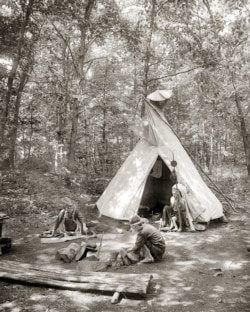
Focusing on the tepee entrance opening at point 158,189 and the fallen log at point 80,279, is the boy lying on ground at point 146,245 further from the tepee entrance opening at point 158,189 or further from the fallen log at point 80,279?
the tepee entrance opening at point 158,189

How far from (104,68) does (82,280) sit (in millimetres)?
17247

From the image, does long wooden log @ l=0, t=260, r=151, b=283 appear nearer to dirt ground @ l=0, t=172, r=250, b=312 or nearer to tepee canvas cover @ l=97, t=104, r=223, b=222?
dirt ground @ l=0, t=172, r=250, b=312

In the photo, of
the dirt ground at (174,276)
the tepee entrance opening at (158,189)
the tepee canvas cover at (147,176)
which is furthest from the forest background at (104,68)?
the dirt ground at (174,276)

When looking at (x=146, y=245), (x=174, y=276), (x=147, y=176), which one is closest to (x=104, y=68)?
(x=147, y=176)

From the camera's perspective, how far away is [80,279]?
5.27 m

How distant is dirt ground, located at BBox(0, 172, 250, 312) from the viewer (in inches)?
181

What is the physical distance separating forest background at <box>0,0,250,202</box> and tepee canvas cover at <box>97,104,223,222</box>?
0.89 meters

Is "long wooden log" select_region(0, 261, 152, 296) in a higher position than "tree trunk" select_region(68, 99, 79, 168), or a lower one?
lower

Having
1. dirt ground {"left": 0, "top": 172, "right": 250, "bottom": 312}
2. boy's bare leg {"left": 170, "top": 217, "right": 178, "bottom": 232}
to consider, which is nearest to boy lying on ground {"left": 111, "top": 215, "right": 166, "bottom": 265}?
dirt ground {"left": 0, "top": 172, "right": 250, "bottom": 312}

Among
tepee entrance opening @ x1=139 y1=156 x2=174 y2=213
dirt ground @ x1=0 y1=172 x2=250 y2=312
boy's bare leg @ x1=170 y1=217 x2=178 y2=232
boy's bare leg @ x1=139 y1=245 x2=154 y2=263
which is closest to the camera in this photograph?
dirt ground @ x1=0 y1=172 x2=250 y2=312

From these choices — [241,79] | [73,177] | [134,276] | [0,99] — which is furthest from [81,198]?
[241,79]

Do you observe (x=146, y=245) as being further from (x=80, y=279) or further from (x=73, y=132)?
(x=73, y=132)

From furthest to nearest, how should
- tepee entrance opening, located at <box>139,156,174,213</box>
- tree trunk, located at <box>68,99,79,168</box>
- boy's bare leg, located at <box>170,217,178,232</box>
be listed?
tree trunk, located at <box>68,99,79,168</box> → tepee entrance opening, located at <box>139,156,174,213</box> → boy's bare leg, located at <box>170,217,178,232</box>

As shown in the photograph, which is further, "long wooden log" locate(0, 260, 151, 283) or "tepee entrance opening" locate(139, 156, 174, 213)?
"tepee entrance opening" locate(139, 156, 174, 213)
